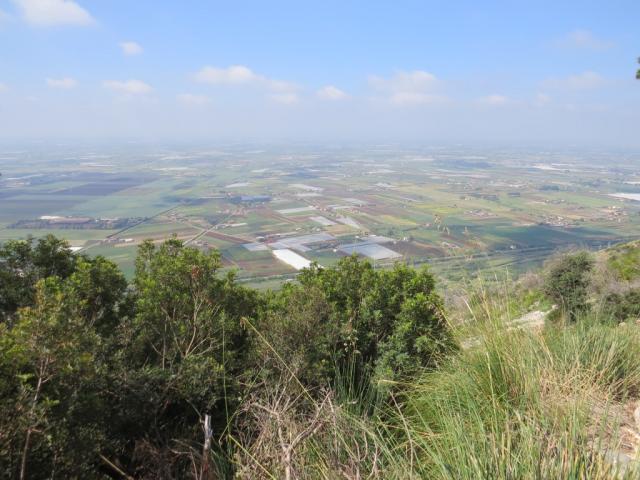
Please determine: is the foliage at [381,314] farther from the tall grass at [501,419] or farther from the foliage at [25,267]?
the foliage at [25,267]

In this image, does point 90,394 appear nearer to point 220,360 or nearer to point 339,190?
point 220,360

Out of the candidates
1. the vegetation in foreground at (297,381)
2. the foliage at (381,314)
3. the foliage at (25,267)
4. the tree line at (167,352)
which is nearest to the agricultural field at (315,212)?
the vegetation in foreground at (297,381)

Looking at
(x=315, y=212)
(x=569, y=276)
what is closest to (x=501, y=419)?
(x=569, y=276)

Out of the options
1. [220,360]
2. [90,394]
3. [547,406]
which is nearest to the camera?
[547,406]

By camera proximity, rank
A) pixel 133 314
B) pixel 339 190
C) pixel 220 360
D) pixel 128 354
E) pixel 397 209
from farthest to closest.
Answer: pixel 339 190 → pixel 397 209 → pixel 133 314 → pixel 220 360 → pixel 128 354

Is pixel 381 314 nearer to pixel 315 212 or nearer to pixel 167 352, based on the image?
pixel 167 352

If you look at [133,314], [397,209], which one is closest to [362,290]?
[133,314]

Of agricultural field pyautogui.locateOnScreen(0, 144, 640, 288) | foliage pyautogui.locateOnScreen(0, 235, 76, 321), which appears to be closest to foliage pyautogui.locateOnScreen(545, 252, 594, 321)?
agricultural field pyautogui.locateOnScreen(0, 144, 640, 288)

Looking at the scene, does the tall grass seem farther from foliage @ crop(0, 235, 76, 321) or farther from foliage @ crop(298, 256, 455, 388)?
foliage @ crop(0, 235, 76, 321)
